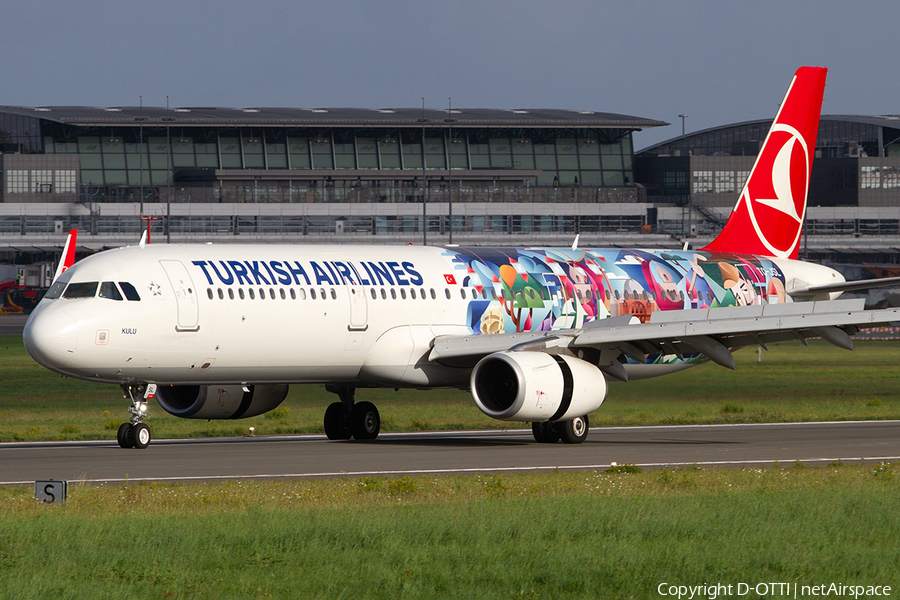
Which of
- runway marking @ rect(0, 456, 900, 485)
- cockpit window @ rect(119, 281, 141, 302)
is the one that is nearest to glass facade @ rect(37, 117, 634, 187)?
cockpit window @ rect(119, 281, 141, 302)

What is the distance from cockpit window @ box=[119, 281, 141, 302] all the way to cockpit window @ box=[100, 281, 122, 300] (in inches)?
4.9

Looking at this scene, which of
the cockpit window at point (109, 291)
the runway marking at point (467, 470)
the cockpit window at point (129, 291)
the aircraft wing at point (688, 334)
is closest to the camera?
the runway marking at point (467, 470)

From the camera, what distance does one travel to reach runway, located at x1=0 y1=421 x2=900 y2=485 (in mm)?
20203

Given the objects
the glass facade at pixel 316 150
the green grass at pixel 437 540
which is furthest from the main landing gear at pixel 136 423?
the glass facade at pixel 316 150

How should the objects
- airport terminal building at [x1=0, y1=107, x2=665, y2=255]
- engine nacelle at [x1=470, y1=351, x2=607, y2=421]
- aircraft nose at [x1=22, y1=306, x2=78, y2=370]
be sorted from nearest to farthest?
aircraft nose at [x1=22, y1=306, x2=78, y2=370] < engine nacelle at [x1=470, y1=351, x2=607, y2=421] < airport terminal building at [x1=0, y1=107, x2=665, y2=255]

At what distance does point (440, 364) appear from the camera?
27.2 meters

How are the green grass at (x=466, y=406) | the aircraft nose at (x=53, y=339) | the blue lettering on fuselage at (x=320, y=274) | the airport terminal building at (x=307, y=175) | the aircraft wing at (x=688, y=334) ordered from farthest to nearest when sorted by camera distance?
the airport terminal building at (x=307, y=175) < the green grass at (x=466, y=406) < the blue lettering on fuselage at (x=320, y=274) < the aircraft wing at (x=688, y=334) < the aircraft nose at (x=53, y=339)

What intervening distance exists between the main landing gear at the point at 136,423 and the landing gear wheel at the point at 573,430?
27.7ft

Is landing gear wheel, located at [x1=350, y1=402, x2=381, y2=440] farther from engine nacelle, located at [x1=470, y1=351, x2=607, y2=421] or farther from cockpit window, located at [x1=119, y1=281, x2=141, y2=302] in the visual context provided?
cockpit window, located at [x1=119, y1=281, x2=141, y2=302]

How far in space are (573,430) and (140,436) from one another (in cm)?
886

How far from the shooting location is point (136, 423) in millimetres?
24328

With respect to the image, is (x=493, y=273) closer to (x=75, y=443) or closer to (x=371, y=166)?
(x=75, y=443)

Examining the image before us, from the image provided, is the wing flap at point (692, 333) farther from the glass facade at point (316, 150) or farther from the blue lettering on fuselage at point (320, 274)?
the glass facade at point (316, 150)

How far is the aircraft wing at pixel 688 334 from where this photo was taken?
25359 millimetres
